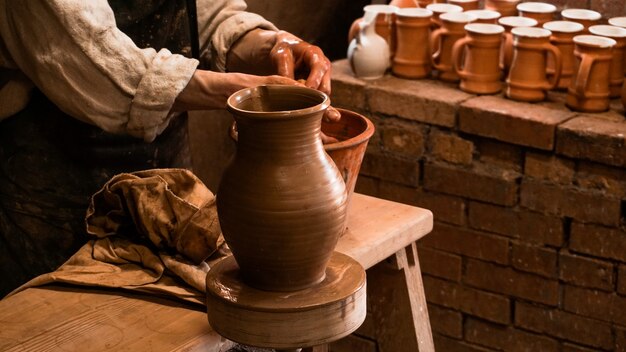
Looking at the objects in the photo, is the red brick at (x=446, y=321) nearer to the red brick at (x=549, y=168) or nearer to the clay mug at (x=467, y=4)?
the red brick at (x=549, y=168)

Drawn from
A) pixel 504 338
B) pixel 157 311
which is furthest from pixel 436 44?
pixel 157 311

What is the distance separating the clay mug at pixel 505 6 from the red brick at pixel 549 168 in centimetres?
72

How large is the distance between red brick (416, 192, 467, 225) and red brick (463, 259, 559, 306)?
16cm

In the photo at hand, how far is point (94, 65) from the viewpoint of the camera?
Result: 219 cm

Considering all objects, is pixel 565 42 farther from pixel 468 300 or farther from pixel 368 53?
pixel 468 300

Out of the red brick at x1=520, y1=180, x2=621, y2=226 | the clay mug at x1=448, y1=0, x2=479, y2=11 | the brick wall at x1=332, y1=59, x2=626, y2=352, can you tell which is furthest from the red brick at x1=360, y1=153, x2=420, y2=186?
the clay mug at x1=448, y1=0, x2=479, y2=11

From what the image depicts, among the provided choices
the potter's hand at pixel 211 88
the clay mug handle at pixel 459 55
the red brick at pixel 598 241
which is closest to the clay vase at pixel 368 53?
the clay mug handle at pixel 459 55

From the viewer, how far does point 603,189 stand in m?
3.19

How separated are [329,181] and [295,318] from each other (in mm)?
247

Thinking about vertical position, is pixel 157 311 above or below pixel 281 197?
below

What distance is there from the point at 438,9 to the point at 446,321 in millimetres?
1170

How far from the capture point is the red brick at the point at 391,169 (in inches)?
142

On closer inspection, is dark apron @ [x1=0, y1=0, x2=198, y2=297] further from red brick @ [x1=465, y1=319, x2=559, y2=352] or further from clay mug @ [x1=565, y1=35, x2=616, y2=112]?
red brick @ [x1=465, y1=319, x2=559, y2=352]

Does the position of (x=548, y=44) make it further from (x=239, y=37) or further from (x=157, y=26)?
(x=157, y=26)
